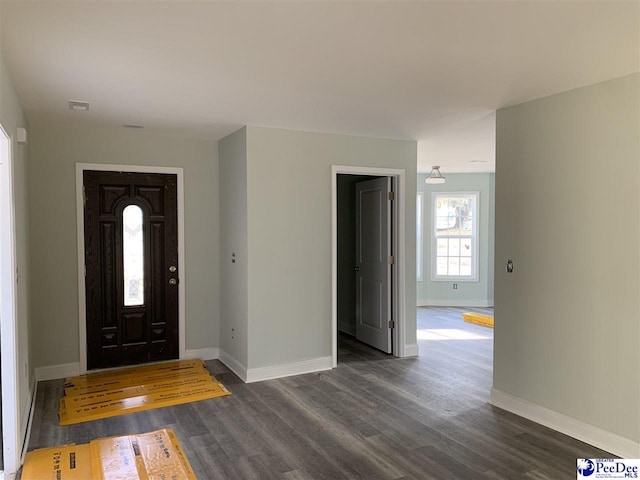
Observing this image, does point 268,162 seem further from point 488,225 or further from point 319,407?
point 488,225

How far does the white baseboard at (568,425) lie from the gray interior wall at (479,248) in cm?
504

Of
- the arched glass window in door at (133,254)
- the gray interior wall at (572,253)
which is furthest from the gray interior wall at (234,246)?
the gray interior wall at (572,253)

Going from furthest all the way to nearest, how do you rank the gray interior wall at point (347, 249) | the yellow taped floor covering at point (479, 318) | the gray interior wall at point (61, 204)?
the yellow taped floor covering at point (479, 318) → the gray interior wall at point (347, 249) → the gray interior wall at point (61, 204)

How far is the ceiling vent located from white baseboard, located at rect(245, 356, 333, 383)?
2667 millimetres

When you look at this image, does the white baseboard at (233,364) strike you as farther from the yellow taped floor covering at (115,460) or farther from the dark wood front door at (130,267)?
the yellow taped floor covering at (115,460)

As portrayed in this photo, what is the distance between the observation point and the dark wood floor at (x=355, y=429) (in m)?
3.08

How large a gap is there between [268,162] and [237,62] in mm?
1902

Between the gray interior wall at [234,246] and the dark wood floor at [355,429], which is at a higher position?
the gray interior wall at [234,246]

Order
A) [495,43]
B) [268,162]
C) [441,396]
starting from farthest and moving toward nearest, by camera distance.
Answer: [268,162]
[441,396]
[495,43]

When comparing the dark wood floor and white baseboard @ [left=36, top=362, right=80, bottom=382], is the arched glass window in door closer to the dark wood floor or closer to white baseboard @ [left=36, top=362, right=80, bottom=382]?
white baseboard @ [left=36, top=362, right=80, bottom=382]

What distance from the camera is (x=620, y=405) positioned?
10.5ft

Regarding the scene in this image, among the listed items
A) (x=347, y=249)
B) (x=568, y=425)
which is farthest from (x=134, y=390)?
(x=568, y=425)

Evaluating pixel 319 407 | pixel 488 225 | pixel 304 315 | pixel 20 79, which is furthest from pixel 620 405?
pixel 488 225

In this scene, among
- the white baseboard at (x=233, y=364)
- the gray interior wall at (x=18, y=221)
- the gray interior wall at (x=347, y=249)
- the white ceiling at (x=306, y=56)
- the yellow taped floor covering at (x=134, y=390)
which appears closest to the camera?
the white ceiling at (x=306, y=56)
